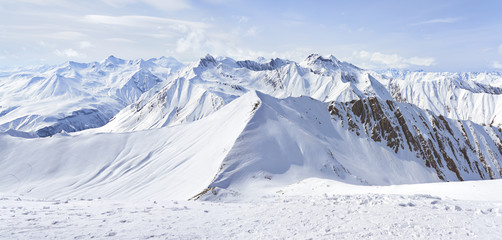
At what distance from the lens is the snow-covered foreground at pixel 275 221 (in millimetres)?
13109

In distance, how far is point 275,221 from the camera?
1549 centimetres

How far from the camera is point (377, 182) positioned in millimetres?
65500

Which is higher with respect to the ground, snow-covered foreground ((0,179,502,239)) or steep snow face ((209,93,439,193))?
snow-covered foreground ((0,179,502,239))

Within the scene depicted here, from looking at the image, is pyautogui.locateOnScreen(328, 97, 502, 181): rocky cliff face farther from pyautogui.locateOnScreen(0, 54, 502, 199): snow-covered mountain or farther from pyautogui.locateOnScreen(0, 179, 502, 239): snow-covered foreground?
pyautogui.locateOnScreen(0, 179, 502, 239): snow-covered foreground

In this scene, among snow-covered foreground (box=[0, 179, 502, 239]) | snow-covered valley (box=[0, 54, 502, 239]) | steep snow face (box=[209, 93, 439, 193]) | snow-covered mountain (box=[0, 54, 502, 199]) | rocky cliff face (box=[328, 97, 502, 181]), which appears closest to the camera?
snow-covered foreground (box=[0, 179, 502, 239])

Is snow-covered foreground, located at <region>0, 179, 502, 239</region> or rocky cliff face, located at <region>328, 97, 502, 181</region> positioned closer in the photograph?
snow-covered foreground, located at <region>0, 179, 502, 239</region>

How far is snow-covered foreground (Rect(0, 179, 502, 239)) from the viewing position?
43.0 ft

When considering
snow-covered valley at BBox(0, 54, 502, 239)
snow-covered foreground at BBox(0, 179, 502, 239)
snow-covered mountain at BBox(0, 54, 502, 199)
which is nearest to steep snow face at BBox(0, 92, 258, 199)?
snow-covered mountain at BBox(0, 54, 502, 199)

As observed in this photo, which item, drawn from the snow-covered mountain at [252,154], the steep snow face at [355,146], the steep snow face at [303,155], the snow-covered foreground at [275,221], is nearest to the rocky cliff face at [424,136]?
the steep snow face at [355,146]

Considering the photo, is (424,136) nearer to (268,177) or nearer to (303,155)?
(303,155)

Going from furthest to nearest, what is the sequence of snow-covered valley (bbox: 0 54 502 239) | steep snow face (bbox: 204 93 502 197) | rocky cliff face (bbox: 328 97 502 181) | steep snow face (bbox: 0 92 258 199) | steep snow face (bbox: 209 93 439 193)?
rocky cliff face (bbox: 328 97 502 181) < steep snow face (bbox: 0 92 258 199) < steep snow face (bbox: 204 93 502 197) < steep snow face (bbox: 209 93 439 193) < snow-covered valley (bbox: 0 54 502 239)

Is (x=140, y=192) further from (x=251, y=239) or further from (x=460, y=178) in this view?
(x=460, y=178)

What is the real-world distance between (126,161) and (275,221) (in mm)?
65932

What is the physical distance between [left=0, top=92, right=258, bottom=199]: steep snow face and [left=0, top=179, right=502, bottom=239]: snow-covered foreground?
1043 inches
